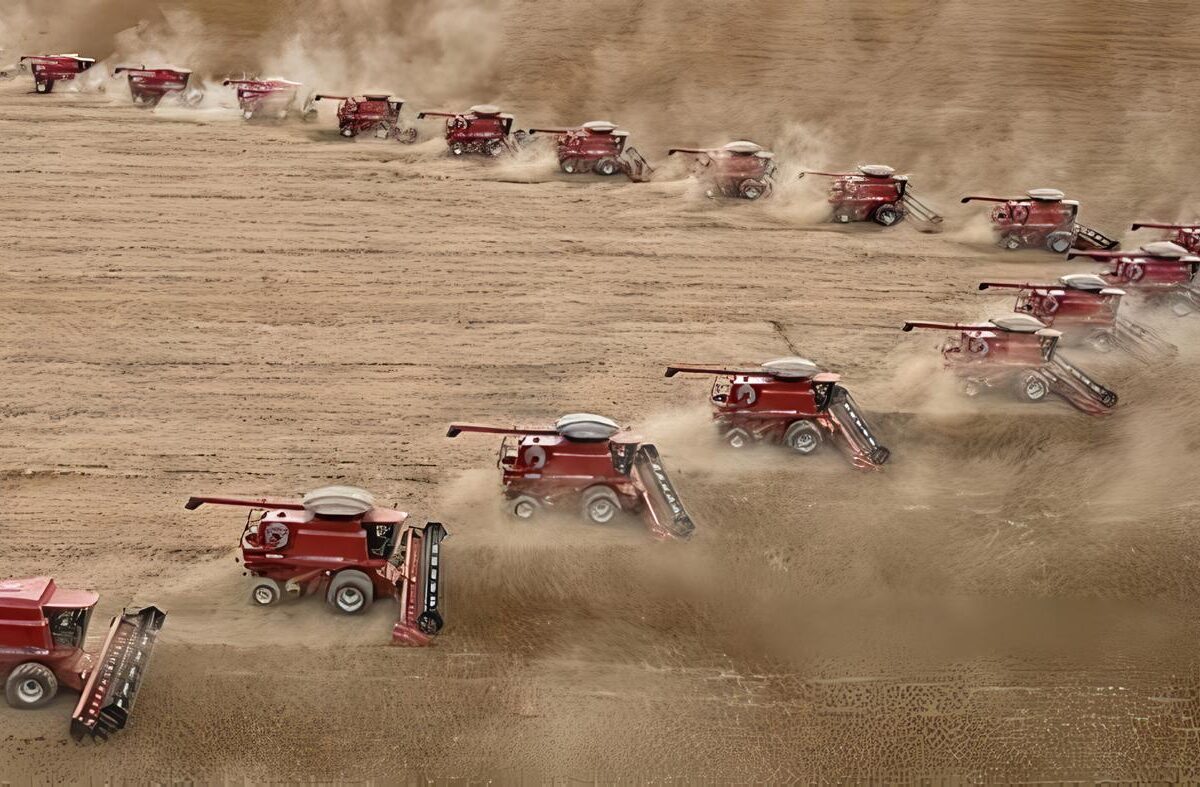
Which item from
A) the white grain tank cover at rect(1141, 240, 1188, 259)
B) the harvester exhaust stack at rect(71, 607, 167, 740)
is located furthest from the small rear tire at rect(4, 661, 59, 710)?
the white grain tank cover at rect(1141, 240, 1188, 259)

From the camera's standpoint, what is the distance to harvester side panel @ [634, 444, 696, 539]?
1572cm

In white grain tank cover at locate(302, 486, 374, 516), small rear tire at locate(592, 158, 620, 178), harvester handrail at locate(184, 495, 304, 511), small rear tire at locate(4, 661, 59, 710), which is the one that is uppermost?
small rear tire at locate(592, 158, 620, 178)

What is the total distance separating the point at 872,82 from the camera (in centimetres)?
3628

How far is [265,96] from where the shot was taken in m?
34.7

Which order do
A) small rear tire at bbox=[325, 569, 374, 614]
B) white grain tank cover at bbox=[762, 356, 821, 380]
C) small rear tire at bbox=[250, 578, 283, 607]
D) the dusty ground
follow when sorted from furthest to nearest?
1. white grain tank cover at bbox=[762, 356, 821, 380]
2. small rear tire at bbox=[250, 578, 283, 607]
3. small rear tire at bbox=[325, 569, 374, 614]
4. the dusty ground

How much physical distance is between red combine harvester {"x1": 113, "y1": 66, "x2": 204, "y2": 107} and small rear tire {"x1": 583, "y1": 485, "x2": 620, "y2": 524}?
1049 inches

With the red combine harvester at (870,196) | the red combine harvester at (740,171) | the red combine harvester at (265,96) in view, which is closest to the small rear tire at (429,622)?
the red combine harvester at (870,196)

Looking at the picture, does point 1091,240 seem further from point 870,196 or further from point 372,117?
point 372,117

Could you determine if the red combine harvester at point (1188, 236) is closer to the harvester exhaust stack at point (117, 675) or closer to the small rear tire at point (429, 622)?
the small rear tire at point (429, 622)

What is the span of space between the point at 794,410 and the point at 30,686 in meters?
11.4

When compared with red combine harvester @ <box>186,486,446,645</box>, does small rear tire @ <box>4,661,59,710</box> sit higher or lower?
lower

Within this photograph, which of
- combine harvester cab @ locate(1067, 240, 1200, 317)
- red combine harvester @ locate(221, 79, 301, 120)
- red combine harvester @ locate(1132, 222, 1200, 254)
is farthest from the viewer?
red combine harvester @ locate(221, 79, 301, 120)

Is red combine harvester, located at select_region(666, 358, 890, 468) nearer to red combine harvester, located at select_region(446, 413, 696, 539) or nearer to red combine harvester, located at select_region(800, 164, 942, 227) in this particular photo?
red combine harvester, located at select_region(446, 413, 696, 539)

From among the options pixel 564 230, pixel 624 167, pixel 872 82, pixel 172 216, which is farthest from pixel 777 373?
pixel 872 82
